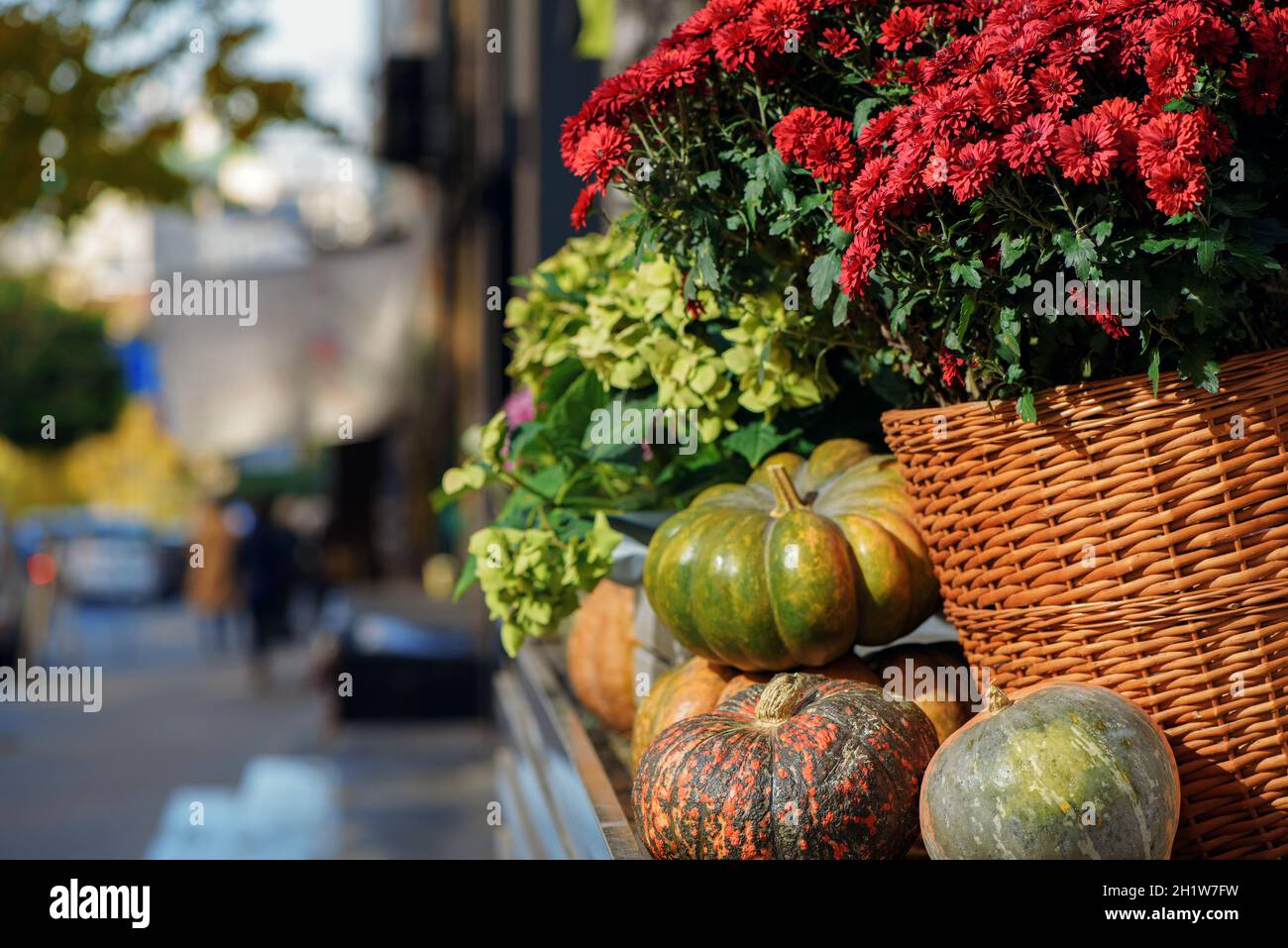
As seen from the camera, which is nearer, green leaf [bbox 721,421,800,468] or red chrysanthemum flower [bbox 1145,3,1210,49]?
red chrysanthemum flower [bbox 1145,3,1210,49]

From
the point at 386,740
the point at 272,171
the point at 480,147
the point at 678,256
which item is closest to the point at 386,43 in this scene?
the point at 272,171

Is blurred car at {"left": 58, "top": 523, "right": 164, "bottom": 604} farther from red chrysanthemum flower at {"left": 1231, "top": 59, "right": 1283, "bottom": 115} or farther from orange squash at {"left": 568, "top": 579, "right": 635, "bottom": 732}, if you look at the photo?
red chrysanthemum flower at {"left": 1231, "top": 59, "right": 1283, "bottom": 115}

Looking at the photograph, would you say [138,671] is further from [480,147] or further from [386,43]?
[386,43]

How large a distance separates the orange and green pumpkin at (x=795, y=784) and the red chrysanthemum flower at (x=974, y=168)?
Answer: 62 cm

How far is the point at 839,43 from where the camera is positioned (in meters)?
1.68

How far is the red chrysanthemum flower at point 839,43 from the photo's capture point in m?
1.67

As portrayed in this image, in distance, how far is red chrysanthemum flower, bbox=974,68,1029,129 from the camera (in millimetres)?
1384

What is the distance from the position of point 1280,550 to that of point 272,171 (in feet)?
52.2

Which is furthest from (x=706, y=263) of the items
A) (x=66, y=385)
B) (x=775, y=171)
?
(x=66, y=385)

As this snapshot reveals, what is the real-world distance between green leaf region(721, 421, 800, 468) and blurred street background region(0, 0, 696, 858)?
1.37 m

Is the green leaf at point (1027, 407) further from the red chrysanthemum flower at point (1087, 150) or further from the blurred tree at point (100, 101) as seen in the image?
the blurred tree at point (100, 101)

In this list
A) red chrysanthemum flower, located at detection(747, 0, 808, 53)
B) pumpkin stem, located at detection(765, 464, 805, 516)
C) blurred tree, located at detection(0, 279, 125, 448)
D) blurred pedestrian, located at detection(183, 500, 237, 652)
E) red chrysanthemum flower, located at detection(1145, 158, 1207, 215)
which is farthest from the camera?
blurred tree, located at detection(0, 279, 125, 448)

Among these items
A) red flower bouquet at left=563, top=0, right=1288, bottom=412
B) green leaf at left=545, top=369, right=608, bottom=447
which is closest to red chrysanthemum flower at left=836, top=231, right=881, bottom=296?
red flower bouquet at left=563, top=0, right=1288, bottom=412

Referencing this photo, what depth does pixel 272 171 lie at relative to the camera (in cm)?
1595
